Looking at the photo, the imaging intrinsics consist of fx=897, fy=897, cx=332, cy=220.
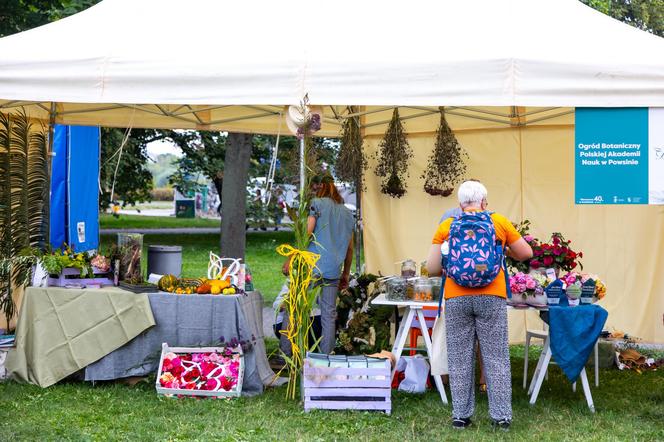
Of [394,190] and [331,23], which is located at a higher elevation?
[331,23]

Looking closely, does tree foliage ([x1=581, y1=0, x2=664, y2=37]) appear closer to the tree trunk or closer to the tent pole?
the tree trunk

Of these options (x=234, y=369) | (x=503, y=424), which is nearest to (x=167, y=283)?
(x=234, y=369)

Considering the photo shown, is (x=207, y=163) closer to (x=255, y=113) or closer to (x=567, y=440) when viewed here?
(x=255, y=113)

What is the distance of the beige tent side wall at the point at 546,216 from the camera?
8.27 meters

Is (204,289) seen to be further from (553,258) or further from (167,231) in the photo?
(167,231)

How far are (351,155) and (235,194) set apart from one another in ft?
13.0

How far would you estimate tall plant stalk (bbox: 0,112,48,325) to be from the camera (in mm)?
7152

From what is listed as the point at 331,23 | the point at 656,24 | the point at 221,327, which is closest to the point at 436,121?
the point at 331,23

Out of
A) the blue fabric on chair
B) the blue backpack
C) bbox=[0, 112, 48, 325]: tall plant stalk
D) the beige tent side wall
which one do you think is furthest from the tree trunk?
the blue backpack

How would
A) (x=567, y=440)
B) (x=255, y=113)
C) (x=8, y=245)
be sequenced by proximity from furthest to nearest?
(x=255, y=113) → (x=8, y=245) → (x=567, y=440)

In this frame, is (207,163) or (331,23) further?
(207,163)

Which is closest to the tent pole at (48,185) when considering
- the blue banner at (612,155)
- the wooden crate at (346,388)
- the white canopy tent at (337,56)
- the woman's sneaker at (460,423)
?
the white canopy tent at (337,56)

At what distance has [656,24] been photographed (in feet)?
75.7

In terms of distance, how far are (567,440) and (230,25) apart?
354 cm
